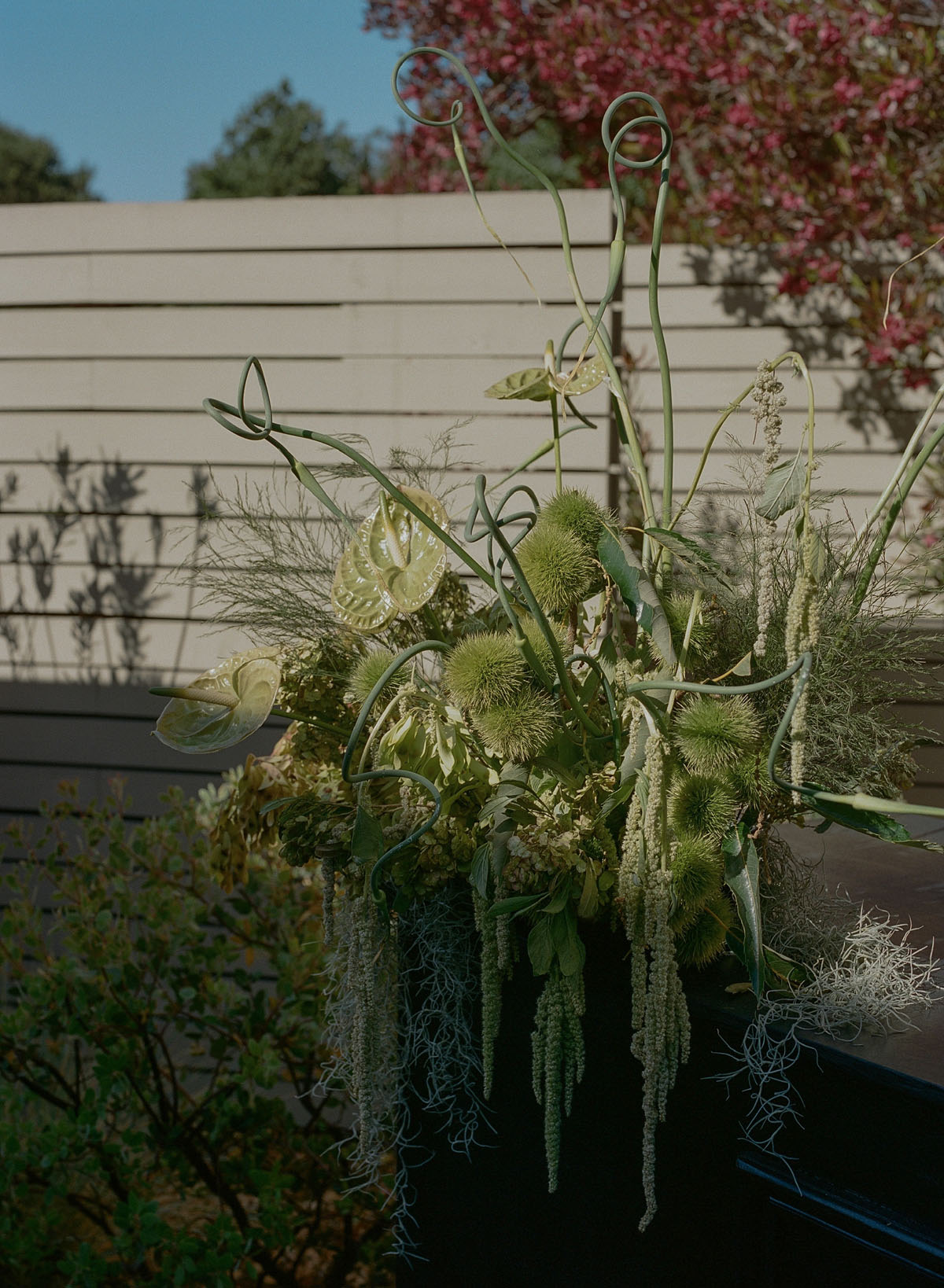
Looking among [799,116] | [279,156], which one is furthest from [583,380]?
[279,156]

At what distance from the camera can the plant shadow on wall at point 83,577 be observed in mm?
2416

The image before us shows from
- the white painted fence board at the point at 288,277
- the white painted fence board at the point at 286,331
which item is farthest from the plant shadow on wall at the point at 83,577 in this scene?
the white painted fence board at the point at 288,277

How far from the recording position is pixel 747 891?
29.4 inches

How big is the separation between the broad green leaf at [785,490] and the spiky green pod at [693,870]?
0.78 ft

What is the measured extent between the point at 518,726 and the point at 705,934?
0.21m

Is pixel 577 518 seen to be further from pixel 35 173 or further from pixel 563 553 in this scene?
pixel 35 173

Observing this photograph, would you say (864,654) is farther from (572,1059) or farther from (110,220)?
(110,220)

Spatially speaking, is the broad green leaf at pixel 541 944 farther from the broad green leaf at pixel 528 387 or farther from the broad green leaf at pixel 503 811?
the broad green leaf at pixel 528 387

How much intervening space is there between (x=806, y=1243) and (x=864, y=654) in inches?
17.3

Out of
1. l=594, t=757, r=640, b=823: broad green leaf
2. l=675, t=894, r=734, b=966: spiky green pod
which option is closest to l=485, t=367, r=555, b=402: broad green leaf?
l=594, t=757, r=640, b=823: broad green leaf

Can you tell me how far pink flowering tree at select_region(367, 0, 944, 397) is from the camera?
224cm

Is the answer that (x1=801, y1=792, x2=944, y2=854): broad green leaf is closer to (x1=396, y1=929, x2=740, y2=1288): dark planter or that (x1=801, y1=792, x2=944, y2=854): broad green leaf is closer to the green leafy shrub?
(x1=396, y1=929, x2=740, y2=1288): dark planter

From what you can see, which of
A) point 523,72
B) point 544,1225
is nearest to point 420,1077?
point 544,1225

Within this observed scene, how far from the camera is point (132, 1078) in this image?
1.71 metres
